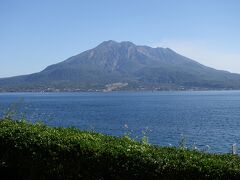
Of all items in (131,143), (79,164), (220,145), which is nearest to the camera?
(79,164)

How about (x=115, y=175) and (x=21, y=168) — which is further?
(x=21, y=168)

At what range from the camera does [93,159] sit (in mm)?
8438

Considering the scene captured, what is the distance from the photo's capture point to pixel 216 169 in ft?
24.6

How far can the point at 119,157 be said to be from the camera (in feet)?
27.0

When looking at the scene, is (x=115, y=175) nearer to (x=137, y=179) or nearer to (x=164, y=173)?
(x=137, y=179)

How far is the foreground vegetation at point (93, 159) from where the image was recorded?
772 cm

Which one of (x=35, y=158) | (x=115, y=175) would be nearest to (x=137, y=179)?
(x=115, y=175)

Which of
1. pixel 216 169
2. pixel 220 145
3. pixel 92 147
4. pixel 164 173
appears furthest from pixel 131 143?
pixel 220 145

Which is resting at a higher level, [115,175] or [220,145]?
[115,175]

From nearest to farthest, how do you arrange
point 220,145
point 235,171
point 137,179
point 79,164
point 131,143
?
1. point 235,171
2. point 137,179
3. point 79,164
4. point 131,143
5. point 220,145

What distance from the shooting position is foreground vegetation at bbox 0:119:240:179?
7.72m

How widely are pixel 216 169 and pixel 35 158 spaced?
3726 millimetres

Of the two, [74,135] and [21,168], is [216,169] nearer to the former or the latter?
[74,135]

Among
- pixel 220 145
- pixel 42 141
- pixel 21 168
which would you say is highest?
pixel 42 141
